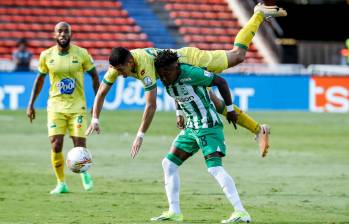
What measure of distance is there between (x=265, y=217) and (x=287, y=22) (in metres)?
38.0

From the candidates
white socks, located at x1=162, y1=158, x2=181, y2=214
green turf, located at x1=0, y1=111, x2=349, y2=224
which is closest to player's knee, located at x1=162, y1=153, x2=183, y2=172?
white socks, located at x1=162, y1=158, x2=181, y2=214

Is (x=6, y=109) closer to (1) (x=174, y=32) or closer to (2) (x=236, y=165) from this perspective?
(1) (x=174, y=32)

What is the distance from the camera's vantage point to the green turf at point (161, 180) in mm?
12008

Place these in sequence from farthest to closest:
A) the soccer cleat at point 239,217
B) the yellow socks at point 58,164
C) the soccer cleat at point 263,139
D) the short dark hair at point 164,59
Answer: the yellow socks at point 58,164 → the soccer cleat at point 263,139 → the soccer cleat at point 239,217 → the short dark hair at point 164,59

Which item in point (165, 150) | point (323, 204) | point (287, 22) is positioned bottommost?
point (287, 22)

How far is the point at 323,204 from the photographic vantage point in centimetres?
1312

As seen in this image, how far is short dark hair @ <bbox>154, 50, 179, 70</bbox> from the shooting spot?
1069 centimetres

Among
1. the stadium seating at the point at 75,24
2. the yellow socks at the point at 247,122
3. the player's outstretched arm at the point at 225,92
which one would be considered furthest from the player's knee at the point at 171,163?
the stadium seating at the point at 75,24

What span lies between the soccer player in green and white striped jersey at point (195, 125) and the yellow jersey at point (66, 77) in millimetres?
3454

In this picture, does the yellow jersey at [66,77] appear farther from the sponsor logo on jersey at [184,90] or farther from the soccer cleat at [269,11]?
the sponsor logo on jersey at [184,90]

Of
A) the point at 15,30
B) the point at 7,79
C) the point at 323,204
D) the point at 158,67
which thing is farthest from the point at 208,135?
the point at 15,30

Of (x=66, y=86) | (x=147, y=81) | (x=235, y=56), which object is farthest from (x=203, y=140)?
(x=66, y=86)

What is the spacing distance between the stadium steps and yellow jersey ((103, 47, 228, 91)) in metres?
31.2

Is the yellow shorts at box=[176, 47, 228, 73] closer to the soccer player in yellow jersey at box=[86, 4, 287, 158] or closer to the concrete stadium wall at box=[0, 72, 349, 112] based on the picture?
the soccer player in yellow jersey at box=[86, 4, 287, 158]
